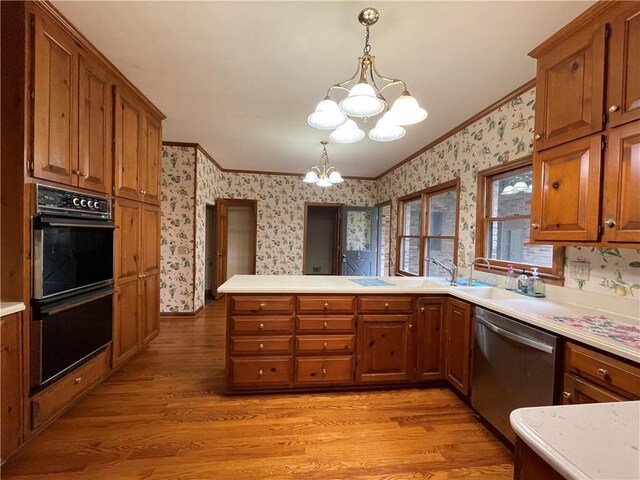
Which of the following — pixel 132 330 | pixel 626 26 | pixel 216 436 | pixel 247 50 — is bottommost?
pixel 216 436

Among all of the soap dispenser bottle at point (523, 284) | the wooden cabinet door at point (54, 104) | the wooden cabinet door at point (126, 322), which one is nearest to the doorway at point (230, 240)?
the wooden cabinet door at point (126, 322)

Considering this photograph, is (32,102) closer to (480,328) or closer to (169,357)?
(169,357)

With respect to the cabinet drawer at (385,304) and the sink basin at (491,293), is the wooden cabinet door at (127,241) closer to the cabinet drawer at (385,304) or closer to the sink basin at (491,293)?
the cabinet drawer at (385,304)

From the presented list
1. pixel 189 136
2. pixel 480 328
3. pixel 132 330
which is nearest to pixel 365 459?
pixel 480 328

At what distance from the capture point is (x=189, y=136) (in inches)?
149

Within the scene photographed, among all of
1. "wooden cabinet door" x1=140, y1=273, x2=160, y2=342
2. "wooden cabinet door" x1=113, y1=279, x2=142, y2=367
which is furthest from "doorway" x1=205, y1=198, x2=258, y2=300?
"wooden cabinet door" x1=113, y1=279, x2=142, y2=367

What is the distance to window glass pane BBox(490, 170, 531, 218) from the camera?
250 cm

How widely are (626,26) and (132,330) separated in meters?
3.97

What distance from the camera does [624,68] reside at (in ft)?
4.53

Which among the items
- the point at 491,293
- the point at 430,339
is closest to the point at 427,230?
the point at 491,293

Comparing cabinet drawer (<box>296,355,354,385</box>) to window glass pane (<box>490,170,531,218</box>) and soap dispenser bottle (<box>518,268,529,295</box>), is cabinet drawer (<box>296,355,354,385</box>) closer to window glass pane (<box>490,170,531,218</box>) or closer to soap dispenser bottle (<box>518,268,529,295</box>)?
soap dispenser bottle (<box>518,268,529,295</box>)

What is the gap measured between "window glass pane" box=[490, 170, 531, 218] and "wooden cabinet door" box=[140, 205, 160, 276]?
137 inches

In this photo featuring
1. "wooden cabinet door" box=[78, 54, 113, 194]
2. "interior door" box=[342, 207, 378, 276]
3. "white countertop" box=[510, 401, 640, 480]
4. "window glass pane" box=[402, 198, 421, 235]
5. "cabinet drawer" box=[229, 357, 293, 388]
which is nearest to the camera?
"white countertop" box=[510, 401, 640, 480]

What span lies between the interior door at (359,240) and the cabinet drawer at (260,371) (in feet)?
12.1
